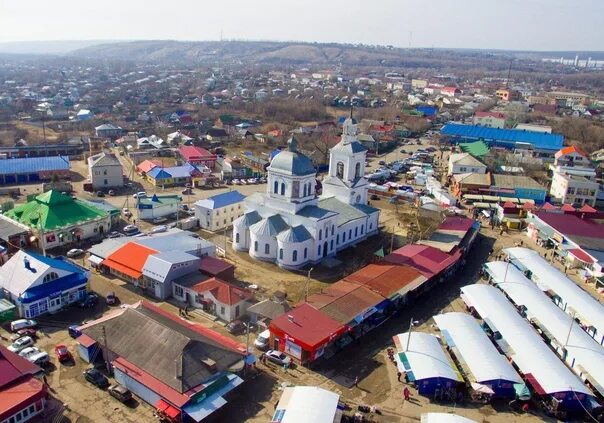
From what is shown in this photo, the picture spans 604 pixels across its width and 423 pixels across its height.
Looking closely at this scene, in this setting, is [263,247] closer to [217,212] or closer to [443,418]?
[217,212]

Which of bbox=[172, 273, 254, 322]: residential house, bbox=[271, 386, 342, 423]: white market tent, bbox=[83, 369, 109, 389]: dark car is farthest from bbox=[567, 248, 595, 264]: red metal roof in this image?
bbox=[83, 369, 109, 389]: dark car

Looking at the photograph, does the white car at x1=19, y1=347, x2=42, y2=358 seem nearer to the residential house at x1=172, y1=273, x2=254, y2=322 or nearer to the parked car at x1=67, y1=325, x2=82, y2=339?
the parked car at x1=67, y1=325, x2=82, y2=339

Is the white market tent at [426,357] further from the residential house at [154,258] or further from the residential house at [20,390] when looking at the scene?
the residential house at [20,390]

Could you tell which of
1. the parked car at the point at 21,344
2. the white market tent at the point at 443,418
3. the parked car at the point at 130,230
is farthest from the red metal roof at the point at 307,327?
the parked car at the point at 130,230

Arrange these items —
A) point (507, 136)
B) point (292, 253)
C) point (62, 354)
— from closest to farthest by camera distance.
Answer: point (62, 354) → point (292, 253) → point (507, 136)

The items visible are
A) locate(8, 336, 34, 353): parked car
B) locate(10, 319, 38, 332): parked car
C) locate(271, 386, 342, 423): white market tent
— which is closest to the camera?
locate(271, 386, 342, 423): white market tent

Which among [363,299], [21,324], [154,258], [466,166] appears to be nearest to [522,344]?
[363,299]
